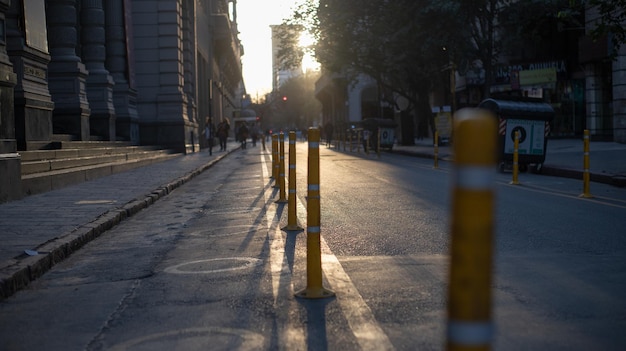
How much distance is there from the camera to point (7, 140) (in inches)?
439

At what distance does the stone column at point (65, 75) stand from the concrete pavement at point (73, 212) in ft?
6.29

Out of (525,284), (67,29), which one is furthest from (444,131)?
(525,284)

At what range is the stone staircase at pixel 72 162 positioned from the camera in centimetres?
1282

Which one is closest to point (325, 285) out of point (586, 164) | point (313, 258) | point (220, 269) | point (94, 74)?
point (313, 258)

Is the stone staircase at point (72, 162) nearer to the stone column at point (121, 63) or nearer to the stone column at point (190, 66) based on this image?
the stone column at point (121, 63)

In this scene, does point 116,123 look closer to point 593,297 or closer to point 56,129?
point 56,129

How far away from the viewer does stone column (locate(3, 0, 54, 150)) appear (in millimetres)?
13781

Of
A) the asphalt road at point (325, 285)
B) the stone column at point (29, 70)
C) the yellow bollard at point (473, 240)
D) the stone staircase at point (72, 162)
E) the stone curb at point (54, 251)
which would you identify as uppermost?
the stone column at point (29, 70)

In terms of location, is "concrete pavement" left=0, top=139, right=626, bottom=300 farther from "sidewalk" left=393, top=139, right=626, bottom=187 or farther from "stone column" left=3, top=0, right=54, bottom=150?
"stone column" left=3, top=0, right=54, bottom=150

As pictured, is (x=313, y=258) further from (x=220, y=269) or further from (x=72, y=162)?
(x=72, y=162)

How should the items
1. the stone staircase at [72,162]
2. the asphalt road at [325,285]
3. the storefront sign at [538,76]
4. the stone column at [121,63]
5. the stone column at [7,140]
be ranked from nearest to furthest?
the asphalt road at [325,285]
the stone column at [7,140]
the stone staircase at [72,162]
the stone column at [121,63]
the storefront sign at [538,76]

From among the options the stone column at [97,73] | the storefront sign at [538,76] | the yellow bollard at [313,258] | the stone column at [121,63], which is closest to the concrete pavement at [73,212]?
the yellow bollard at [313,258]

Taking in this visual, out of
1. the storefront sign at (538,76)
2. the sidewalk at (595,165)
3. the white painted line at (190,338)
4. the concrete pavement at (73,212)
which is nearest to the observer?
the white painted line at (190,338)

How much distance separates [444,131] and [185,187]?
1621cm
